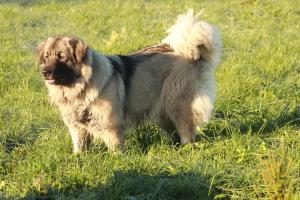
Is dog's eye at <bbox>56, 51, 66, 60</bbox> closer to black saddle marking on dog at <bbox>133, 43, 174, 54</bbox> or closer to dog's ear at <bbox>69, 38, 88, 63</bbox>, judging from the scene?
dog's ear at <bbox>69, 38, 88, 63</bbox>

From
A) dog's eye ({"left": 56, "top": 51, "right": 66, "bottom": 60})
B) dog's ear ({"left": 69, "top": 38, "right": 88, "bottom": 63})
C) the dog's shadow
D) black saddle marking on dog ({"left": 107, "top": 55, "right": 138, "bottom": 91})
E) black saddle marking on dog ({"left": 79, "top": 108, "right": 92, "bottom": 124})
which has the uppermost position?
dog's ear ({"left": 69, "top": 38, "right": 88, "bottom": 63})

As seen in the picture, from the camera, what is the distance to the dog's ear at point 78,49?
14.3ft

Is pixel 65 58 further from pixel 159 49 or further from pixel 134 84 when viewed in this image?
pixel 159 49

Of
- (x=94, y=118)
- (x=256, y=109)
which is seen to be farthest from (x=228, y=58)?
(x=94, y=118)

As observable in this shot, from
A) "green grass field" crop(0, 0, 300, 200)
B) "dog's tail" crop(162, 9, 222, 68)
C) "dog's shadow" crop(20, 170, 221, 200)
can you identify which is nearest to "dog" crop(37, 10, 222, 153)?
"dog's tail" crop(162, 9, 222, 68)

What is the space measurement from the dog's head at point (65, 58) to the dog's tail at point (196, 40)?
123 cm

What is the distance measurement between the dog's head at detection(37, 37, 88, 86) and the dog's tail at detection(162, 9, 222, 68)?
4.04ft

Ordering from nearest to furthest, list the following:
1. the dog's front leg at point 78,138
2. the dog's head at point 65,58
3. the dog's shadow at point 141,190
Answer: the dog's shadow at point 141,190 → the dog's head at point 65,58 → the dog's front leg at point 78,138

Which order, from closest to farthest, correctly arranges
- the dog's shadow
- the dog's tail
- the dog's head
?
the dog's shadow, the dog's head, the dog's tail

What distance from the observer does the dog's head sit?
14.2ft

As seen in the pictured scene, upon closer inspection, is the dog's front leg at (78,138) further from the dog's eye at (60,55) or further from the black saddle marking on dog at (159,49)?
the black saddle marking on dog at (159,49)

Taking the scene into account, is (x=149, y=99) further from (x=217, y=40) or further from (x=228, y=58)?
(x=228, y=58)

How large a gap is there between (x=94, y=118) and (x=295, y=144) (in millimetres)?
2088

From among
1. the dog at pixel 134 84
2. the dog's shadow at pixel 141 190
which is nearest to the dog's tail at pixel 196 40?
the dog at pixel 134 84
